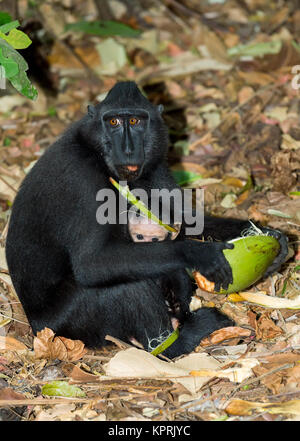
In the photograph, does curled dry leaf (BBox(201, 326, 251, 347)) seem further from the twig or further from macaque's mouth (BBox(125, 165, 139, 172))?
macaque's mouth (BBox(125, 165, 139, 172))

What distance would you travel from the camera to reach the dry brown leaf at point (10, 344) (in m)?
5.64

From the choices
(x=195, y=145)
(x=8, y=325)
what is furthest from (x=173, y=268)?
(x=195, y=145)

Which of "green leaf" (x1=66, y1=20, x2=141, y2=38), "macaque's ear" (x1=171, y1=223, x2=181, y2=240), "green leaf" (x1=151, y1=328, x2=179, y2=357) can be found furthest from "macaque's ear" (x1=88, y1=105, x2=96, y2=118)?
"green leaf" (x1=66, y1=20, x2=141, y2=38)

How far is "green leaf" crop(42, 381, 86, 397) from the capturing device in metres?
4.97

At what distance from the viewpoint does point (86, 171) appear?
539cm

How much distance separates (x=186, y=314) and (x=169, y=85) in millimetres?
5022

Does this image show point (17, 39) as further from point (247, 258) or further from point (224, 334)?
point (224, 334)

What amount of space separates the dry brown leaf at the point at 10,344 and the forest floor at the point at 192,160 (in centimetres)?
1

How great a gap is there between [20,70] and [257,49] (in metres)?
6.62

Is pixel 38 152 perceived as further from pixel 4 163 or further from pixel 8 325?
pixel 8 325

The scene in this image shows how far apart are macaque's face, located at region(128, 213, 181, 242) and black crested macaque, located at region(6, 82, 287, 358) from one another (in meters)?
0.08

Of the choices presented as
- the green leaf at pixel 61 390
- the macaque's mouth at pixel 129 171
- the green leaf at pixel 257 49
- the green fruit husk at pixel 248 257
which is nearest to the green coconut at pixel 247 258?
the green fruit husk at pixel 248 257

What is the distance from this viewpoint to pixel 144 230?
18.5 ft

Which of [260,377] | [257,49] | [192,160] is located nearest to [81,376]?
[260,377]
